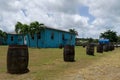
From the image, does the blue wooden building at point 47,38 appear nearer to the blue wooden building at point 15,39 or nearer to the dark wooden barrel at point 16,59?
the blue wooden building at point 15,39

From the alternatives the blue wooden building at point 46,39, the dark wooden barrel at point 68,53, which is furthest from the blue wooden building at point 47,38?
the dark wooden barrel at point 68,53

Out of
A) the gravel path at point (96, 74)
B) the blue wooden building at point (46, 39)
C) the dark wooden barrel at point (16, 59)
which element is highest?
the blue wooden building at point (46, 39)

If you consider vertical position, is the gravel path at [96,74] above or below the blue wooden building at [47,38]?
below

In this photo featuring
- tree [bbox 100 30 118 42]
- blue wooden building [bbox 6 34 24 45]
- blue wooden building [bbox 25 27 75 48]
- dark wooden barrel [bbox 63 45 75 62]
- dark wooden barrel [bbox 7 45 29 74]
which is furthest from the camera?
tree [bbox 100 30 118 42]

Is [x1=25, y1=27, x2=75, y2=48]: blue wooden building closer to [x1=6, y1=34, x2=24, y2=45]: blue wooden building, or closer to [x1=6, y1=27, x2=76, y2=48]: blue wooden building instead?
[x1=6, y1=27, x2=76, y2=48]: blue wooden building

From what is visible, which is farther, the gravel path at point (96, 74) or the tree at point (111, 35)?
the tree at point (111, 35)

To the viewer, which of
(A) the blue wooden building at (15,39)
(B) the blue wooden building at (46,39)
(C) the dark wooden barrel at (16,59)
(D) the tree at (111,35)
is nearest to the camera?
(C) the dark wooden barrel at (16,59)

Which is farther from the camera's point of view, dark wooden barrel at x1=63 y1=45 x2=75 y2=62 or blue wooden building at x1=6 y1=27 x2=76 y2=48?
blue wooden building at x1=6 y1=27 x2=76 y2=48

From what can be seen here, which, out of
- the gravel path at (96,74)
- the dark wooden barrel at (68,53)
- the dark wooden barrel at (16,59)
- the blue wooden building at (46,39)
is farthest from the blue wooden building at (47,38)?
the dark wooden barrel at (16,59)

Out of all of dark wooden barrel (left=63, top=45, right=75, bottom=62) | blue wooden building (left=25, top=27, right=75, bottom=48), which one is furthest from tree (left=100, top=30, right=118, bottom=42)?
dark wooden barrel (left=63, top=45, right=75, bottom=62)

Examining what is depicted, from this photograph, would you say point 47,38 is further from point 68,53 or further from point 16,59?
point 16,59

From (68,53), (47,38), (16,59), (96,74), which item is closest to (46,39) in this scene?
(47,38)

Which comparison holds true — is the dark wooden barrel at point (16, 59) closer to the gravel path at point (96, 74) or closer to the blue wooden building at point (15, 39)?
the gravel path at point (96, 74)

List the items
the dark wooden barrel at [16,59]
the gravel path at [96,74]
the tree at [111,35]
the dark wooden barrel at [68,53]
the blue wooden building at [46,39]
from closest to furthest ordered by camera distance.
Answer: the gravel path at [96,74] < the dark wooden barrel at [16,59] < the dark wooden barrel at [68,53] < the blue wooden building at [46,39] < the tree at [111,35]
